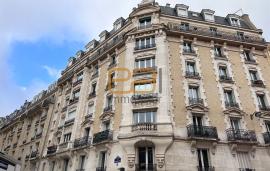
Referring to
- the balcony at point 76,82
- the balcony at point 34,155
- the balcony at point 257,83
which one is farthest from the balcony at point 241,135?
the balcony at point 34,155

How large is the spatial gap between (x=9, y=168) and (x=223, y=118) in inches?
556

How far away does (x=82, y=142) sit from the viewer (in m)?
19.4

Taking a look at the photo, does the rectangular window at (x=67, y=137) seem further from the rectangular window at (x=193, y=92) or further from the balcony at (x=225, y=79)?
the balcony at (x=225, y=79)

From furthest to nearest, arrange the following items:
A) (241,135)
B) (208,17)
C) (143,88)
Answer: (208,17)
(143,88)
(241,135)

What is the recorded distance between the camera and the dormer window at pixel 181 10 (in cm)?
2327

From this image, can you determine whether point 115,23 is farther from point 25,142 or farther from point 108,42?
point 25,142

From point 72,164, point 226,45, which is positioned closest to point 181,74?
point 226,45

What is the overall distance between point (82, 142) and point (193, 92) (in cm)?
976

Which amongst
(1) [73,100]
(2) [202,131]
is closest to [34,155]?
(1) [73,100]

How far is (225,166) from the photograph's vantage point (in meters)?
15.4

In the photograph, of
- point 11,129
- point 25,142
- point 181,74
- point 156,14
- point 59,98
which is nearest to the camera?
point 181,74

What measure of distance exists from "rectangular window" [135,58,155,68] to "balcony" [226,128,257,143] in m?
7.57

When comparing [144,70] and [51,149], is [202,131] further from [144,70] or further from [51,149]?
[51,149]

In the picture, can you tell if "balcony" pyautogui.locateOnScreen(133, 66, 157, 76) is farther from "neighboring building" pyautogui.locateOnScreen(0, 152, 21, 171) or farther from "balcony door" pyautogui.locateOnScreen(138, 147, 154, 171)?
"neighboring building" pyautogui.locateOnScreen(0, 152, 21, 171)
